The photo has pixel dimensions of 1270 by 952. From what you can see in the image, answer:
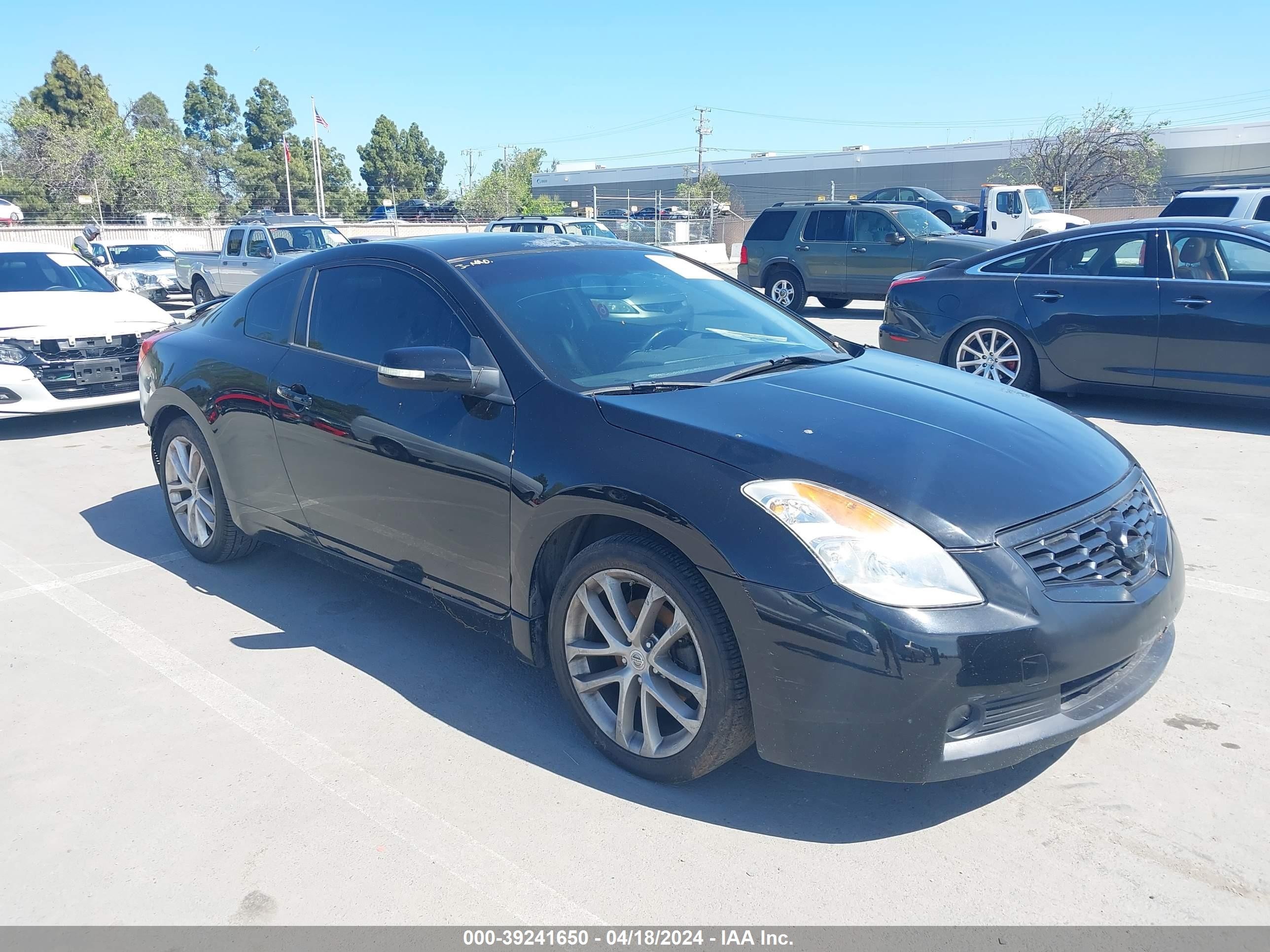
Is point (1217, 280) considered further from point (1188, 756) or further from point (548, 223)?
point (548, 223)

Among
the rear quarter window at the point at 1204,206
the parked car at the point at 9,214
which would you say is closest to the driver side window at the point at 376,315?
the rear quarter window at the point at 1204,206

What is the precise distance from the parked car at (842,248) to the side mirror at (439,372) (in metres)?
11.8

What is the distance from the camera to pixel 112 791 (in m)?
3.20

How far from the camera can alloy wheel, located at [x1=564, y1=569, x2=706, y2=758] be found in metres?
2.97

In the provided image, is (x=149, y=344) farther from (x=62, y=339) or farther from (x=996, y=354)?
(x=996, y=354)

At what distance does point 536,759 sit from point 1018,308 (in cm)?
652

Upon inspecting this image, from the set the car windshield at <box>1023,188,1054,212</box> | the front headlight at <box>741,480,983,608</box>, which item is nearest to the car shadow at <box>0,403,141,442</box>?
the front headlight at <box>741,480,983,608</box>

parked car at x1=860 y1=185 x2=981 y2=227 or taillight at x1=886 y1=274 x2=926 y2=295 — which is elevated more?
parked car at x1=860 y1=185 x2=981 y2=227

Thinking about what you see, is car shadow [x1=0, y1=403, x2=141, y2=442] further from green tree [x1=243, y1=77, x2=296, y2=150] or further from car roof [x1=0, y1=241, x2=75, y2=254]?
green tree [x1=243, y1=77, x2=296, y2=150]

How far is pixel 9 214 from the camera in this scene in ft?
114

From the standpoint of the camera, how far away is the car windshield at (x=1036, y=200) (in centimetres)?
2464

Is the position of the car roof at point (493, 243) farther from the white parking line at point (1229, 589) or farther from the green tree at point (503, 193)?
the green tree at point (503, 193)

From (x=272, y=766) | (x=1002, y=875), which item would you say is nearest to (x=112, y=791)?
(x=272, y=766)

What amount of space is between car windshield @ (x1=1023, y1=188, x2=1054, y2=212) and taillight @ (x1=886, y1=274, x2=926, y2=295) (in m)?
17.6
